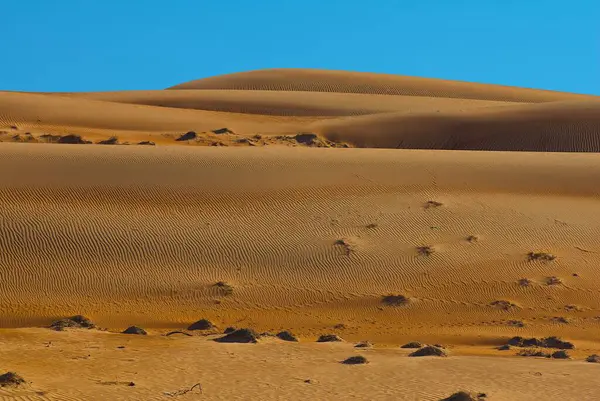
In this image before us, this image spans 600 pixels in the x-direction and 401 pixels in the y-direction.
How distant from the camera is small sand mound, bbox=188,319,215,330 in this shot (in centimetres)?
1764

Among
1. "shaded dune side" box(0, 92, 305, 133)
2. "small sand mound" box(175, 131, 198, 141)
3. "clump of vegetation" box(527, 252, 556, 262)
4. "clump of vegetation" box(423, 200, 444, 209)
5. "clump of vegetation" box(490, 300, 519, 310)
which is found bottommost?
"clump of vegetation" box(490, 300, 519, 310)

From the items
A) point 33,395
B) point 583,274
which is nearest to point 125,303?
point 33,395

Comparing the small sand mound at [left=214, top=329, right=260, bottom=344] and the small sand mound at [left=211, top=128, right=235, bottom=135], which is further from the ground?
the small sand mound at [left=211, top=128, right=235, bottom=135]

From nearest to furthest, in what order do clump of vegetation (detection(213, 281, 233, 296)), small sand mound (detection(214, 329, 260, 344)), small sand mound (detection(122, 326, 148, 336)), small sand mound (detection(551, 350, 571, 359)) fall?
small sand mound (detection(551, 350, 571, 359)) < small sand mound (detection(214, 329, 260, 344)) < small sand mound (detection(122, 326, 148, 336)) < clump of vegetation (detection(213, 281, 233, 296))

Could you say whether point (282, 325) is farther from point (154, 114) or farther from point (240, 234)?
point (154, 114)

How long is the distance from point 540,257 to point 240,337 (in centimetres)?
799

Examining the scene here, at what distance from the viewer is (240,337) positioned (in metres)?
16.2

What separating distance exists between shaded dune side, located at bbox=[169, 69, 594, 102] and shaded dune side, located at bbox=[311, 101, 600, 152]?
2064 centimetres

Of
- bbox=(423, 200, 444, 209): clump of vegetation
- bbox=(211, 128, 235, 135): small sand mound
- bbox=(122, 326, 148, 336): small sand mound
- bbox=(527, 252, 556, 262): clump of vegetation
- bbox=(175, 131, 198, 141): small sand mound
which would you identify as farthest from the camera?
bbox=(211, 128, 235, 135): small sand mound

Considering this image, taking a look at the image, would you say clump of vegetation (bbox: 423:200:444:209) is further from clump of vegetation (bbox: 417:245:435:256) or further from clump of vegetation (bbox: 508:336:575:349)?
clump of vegetation (bbox: 508:336:575:349)

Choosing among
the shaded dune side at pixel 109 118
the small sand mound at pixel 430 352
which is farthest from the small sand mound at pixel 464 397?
the shaded dune side at pixel 109 118

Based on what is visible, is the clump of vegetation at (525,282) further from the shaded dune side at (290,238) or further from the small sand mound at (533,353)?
the small sand mound at (533,353)

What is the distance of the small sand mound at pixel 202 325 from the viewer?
695 inches

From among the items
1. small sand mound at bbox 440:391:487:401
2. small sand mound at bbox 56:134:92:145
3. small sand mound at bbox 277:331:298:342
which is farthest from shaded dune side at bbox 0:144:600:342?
small sand mound at bbox 440:391:487:401
